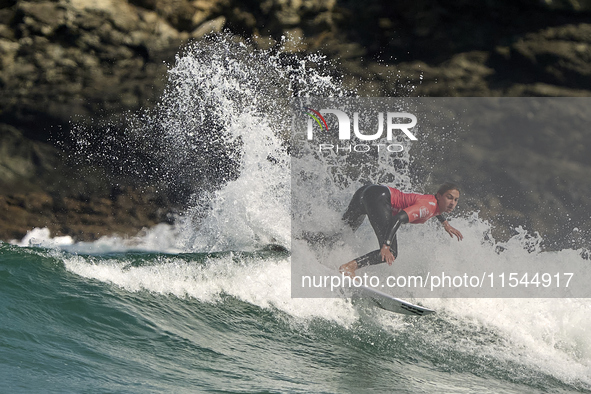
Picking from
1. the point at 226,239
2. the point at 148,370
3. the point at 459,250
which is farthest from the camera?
the point at 459,250

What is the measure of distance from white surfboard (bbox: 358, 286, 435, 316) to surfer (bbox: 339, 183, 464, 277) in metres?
0.42

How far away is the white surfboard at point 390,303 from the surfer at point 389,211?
0.42 meters

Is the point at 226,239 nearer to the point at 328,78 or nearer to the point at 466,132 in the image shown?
the point at 328,78

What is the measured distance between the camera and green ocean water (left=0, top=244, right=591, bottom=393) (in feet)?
11.1

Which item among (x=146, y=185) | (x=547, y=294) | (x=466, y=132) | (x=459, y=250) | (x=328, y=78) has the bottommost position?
(x=547, y=294)

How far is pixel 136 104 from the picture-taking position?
6.26m

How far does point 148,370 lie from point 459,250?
4288mm

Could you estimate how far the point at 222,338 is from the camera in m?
4.24

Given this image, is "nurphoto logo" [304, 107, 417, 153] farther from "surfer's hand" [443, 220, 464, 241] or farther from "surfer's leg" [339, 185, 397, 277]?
"surfer's hand" [443, 220, 464, 241]

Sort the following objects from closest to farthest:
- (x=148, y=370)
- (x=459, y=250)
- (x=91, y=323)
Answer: (x=148, y=370)
(x=91, y=323)
(x=459, y=250)

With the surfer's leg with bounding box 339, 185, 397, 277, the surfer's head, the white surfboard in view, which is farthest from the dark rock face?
the white surfboard

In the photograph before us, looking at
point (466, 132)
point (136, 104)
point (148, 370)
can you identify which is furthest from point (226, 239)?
point (466, 132)

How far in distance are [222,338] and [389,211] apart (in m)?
2.17

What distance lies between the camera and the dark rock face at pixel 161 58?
19.6ft
